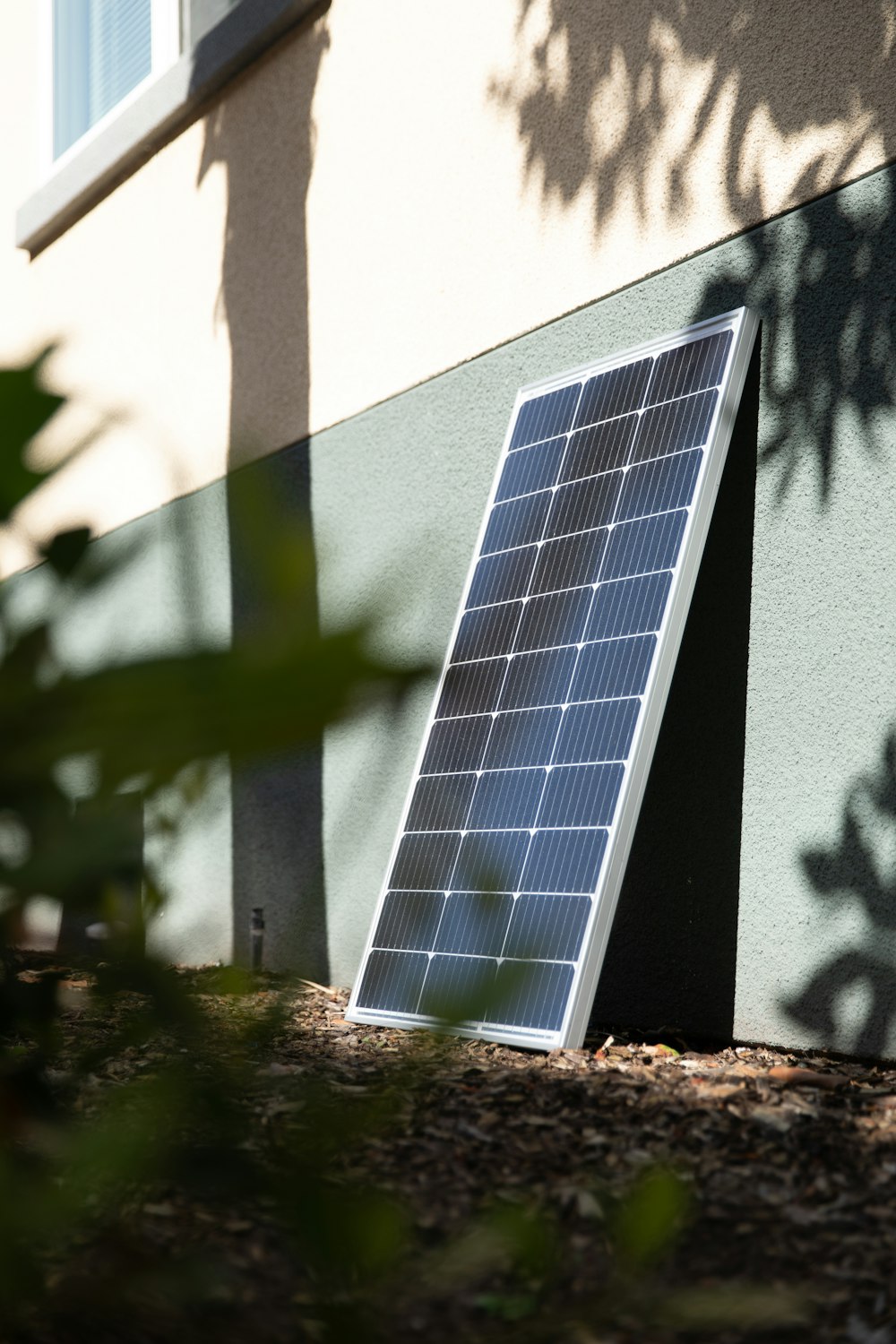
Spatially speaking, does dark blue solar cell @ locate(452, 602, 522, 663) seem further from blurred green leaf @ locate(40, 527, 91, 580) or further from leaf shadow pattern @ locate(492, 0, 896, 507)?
leaf shadow pattern @ locate(492, 0, 896, 507)

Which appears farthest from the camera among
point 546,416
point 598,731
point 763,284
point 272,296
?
point 272,296

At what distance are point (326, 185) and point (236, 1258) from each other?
6808mm

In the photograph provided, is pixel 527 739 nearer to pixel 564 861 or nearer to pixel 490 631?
pixel 564 861

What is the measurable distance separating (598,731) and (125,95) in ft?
23.4

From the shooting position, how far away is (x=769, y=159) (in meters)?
4.64

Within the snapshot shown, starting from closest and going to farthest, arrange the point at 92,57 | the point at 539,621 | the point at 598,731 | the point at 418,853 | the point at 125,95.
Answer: the point at 539,621 < the point at 598,731 < the point at 418,853 < the point at 125,95 < the point at 92,57

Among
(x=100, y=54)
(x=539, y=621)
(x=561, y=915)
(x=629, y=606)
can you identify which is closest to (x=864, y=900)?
(x=561, y=915)

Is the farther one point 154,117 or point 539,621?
point 154,117

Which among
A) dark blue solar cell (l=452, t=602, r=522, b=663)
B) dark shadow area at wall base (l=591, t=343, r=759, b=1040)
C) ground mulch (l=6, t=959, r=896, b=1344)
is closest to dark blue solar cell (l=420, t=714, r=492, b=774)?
dark shadow area at wall base (l=591, t=343, r=759, b=1040)

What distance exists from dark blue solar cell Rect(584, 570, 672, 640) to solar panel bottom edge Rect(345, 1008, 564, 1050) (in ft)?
4.09

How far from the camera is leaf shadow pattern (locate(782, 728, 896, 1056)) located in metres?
4.05

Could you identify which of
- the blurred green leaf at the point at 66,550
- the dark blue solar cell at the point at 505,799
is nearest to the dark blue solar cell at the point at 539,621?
the blurred green leaf at the point at 66,550

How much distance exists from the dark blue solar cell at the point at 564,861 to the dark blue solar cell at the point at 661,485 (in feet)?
3.43

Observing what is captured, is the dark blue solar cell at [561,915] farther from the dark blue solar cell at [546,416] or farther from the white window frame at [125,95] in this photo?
the white window frame at [125,95]
